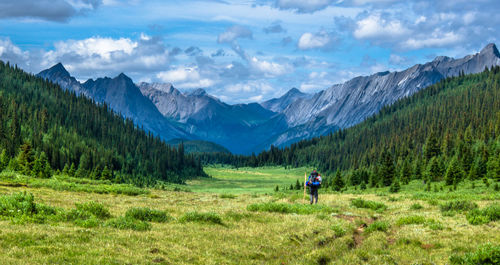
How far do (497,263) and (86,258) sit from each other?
1398 centimetres

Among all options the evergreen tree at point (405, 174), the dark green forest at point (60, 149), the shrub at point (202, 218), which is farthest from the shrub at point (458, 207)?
the dark green forest at point (60, 149)

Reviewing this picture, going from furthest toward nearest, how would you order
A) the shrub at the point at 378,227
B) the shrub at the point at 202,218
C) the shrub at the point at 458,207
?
the shrub at the point at 458,207 < the shrub at the point at 202,218 < the shrub at the point at 378,227

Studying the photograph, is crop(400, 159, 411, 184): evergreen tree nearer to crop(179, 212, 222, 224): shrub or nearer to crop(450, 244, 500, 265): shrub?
crop(179, 212, 222, 224): shrub

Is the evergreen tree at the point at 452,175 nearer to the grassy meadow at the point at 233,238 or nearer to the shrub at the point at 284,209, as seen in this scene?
the grassy meadow at the point at 233,238

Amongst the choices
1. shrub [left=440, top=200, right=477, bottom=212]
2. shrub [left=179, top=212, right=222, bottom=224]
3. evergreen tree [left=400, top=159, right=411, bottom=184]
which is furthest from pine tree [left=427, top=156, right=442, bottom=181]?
shrub [left=179, top=212, right=222, bottom=224]

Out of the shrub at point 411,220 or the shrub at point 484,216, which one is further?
the shrub at point 411,220

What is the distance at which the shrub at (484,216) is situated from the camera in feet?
72.6

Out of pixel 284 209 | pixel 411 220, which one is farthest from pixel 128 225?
pixel 411 220

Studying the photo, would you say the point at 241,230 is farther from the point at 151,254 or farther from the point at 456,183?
the point at 456,183

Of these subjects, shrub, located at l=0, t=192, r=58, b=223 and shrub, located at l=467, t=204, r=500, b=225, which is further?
shrub, located at l=467, t=204, r=500, b=225

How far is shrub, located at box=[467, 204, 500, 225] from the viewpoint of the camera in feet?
72.6

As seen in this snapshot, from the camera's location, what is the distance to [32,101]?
188750mm

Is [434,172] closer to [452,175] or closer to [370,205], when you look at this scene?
[452,175]

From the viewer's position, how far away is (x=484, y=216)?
23.0 meters
